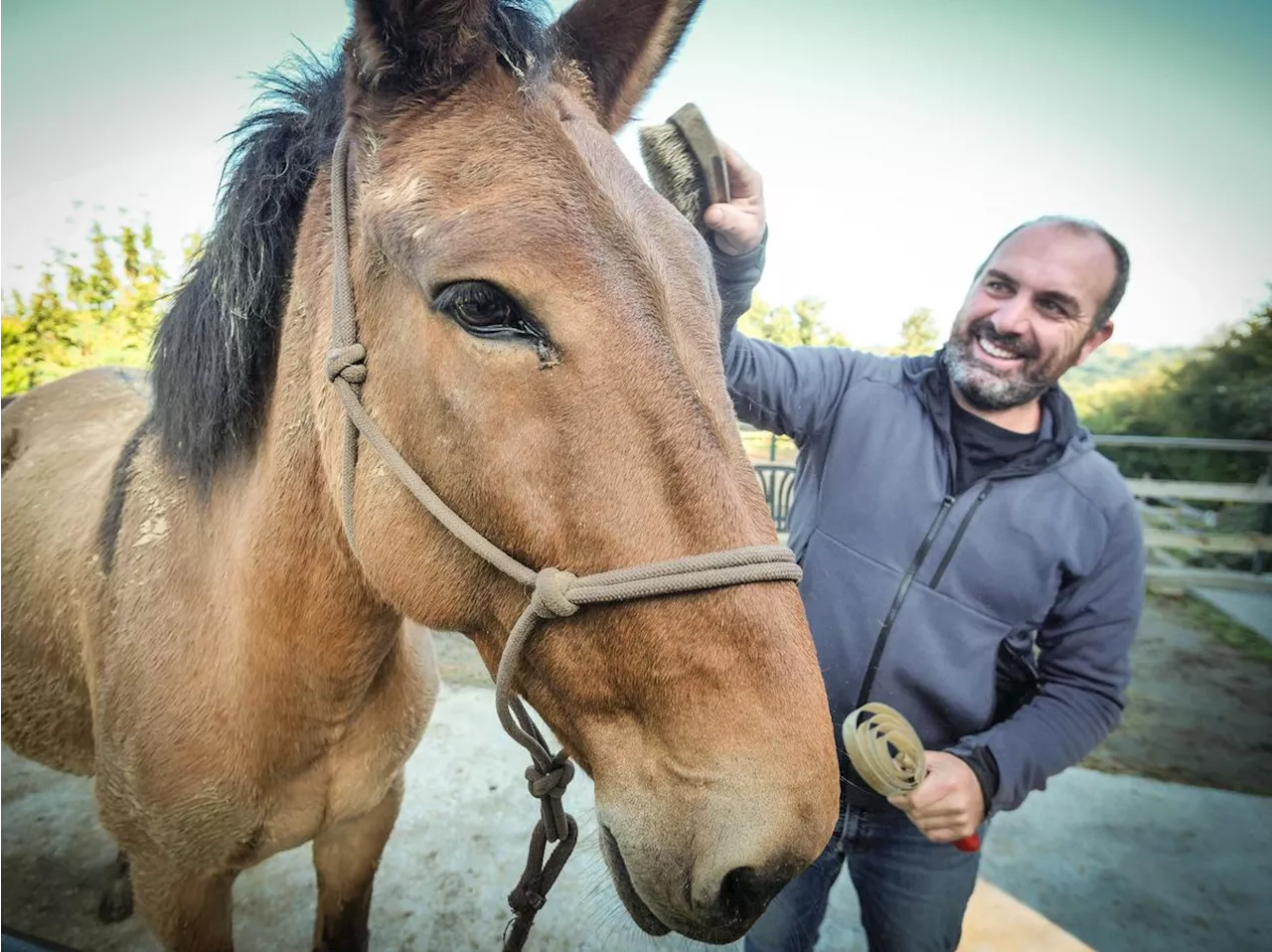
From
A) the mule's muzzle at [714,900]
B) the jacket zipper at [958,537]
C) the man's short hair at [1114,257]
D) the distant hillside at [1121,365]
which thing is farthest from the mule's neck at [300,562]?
the distant hillside at [1121,365]

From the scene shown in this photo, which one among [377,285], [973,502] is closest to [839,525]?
[973,502]

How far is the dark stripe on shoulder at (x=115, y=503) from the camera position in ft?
5.75

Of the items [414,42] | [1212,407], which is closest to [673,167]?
[414,42]

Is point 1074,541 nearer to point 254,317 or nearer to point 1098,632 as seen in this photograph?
point 1098,632

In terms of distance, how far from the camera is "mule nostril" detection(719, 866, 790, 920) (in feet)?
2.77

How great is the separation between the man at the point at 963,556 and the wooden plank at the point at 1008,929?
1133 mm

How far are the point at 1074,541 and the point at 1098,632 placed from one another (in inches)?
10.8

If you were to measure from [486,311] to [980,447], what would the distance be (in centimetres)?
161

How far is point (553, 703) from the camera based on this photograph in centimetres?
105

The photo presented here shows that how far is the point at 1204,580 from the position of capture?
26.7 feet

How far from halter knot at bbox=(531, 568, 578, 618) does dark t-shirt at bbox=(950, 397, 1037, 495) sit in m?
1.41

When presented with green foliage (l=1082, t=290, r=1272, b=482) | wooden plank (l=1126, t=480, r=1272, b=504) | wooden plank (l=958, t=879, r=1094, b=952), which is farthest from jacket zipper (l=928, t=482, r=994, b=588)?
green foliage (l=1082, t=290, r=1272, b=482)

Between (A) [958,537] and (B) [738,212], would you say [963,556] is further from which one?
(B) [738,212]

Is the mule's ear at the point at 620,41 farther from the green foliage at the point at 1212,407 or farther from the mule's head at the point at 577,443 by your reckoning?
the green foliage at the point at 1212,407
